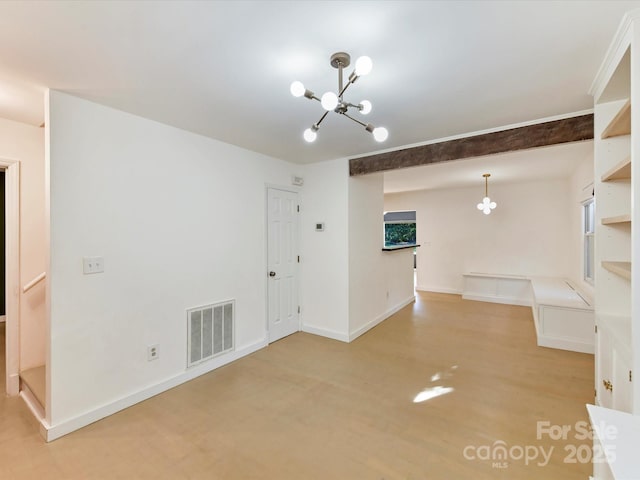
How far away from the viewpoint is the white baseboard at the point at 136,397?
2.06m

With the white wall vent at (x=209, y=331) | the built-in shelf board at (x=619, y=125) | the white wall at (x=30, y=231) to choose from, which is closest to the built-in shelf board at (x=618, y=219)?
the built-in shelf board at (x=619, y=125)

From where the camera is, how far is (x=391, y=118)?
2.58 m

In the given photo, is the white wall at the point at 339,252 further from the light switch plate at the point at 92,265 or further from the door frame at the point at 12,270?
the door frame at the point at 12,270

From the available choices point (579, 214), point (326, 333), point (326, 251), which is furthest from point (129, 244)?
point (579, 214)

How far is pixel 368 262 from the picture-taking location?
435 centimetres

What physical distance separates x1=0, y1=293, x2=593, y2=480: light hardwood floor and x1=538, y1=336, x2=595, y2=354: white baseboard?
137 millimetres

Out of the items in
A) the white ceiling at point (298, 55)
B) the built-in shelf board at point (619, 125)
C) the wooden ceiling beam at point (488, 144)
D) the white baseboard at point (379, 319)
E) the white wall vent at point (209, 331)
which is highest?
the white ceiling at point (298, 55)

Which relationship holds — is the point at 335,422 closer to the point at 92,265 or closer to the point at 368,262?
the point at 92,265

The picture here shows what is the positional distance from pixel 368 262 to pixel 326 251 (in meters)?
0.72

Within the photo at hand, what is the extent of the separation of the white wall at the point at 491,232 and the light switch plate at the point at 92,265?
660 cm

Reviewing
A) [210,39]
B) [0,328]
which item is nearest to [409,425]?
[210,39]

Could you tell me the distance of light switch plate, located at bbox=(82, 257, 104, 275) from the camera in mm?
2207

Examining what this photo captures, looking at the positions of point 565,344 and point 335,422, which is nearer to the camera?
point 335,422

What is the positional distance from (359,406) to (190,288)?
1.93 metres
